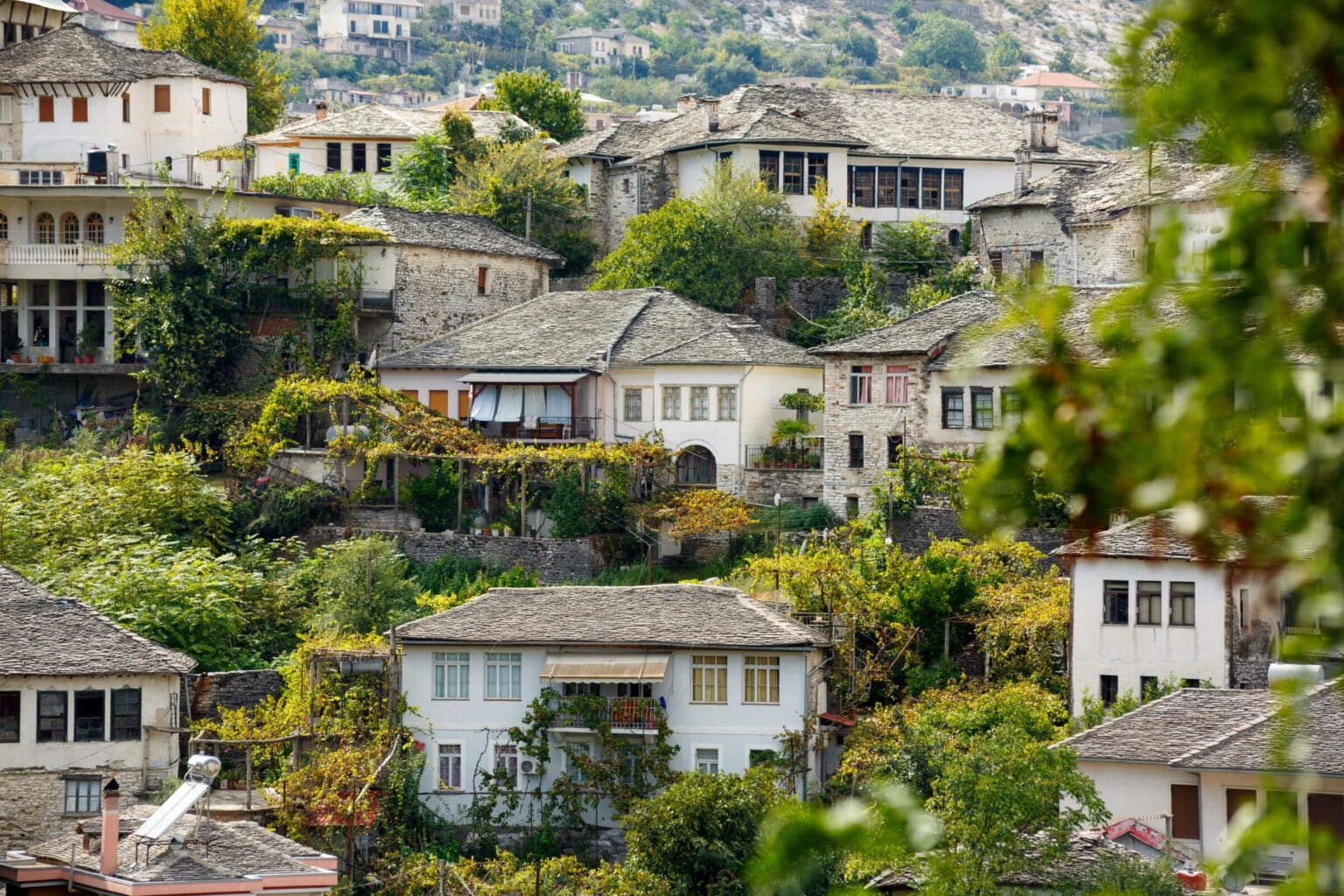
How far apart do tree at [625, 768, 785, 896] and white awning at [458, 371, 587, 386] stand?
17.5m

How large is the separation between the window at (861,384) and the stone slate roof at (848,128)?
A: 1411 cm

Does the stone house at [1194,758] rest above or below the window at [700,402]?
below

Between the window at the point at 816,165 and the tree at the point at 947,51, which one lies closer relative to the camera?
the window at the point at 816,165

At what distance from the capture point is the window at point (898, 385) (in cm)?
4019

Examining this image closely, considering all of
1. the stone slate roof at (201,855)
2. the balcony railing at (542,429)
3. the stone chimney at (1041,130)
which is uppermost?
the stone chimney at (1041,130)

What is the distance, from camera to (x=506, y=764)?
3284cm

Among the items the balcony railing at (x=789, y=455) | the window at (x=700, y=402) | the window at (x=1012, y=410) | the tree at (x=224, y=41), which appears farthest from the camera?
the tree at (x=224, y=41)

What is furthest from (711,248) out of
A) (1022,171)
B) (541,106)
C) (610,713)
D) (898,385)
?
(610,713)

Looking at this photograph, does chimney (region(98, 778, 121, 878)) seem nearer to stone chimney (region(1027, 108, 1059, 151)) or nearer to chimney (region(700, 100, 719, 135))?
stone chimney (region(1027, 108, 1059, 151))

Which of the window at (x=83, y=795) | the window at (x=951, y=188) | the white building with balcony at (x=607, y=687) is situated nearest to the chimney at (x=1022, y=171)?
the window at (x=951, y=188)

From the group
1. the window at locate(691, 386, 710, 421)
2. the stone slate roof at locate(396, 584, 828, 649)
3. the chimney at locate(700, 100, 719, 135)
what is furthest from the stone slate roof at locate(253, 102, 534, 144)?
the stone slate roof at locate(396, 584, 828, 649)

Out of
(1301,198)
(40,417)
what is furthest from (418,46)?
(1301,198)

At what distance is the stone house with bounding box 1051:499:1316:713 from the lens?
30.3 metres

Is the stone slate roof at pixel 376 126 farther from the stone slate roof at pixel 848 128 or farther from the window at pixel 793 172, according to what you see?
the window at pixel 793 172
